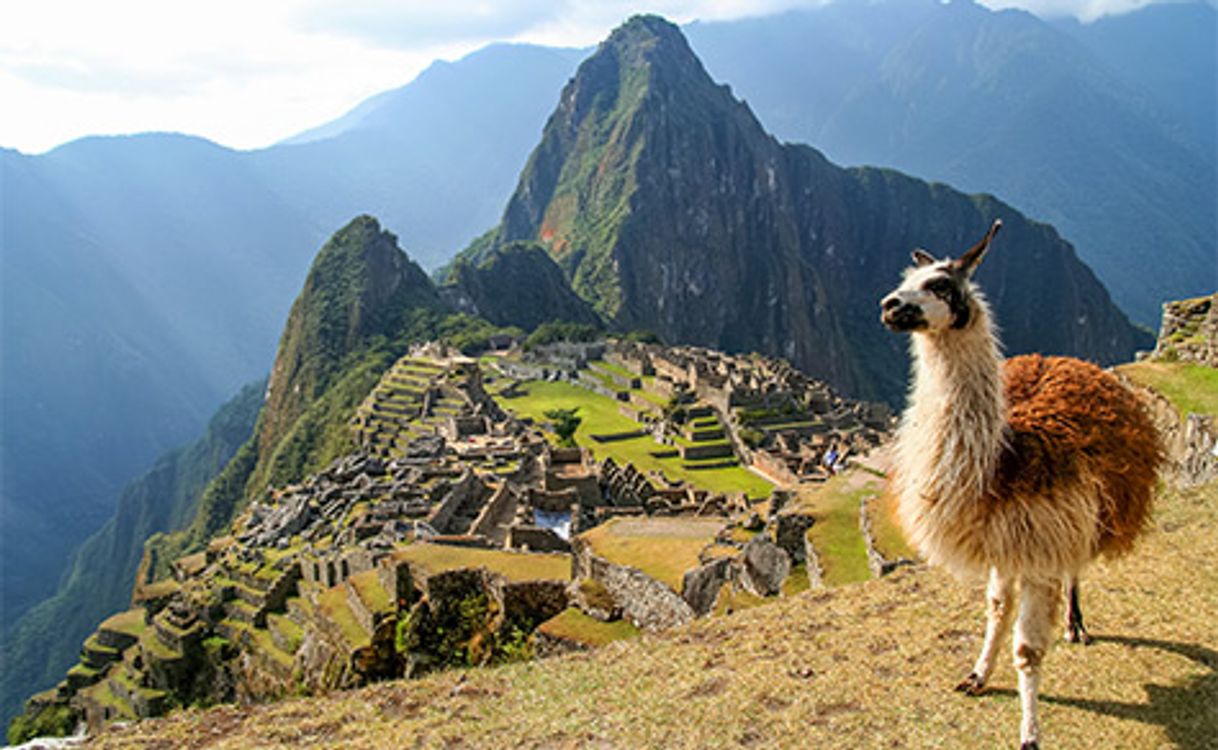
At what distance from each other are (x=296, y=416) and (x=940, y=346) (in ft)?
234

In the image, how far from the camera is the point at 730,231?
152 metres

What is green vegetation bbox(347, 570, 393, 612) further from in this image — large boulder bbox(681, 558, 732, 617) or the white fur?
the white fur

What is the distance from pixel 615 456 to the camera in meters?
34.0

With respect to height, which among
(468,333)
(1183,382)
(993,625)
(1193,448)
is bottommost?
(468,333)

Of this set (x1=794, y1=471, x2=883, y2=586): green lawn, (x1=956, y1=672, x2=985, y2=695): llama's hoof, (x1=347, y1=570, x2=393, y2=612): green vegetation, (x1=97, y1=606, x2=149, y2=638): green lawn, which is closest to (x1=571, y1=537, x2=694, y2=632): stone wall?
(x1=794, y1=471, x2=883, y2=586): green lawn

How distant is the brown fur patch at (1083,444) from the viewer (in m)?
4.06

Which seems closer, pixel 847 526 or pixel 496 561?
pixel 847 526

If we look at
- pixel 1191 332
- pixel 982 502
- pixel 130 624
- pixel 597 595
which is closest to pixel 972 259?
pixel 982 502

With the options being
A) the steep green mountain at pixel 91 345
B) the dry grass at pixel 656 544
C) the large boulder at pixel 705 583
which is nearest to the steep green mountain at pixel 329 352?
the steep green mountain at pixel 91 345

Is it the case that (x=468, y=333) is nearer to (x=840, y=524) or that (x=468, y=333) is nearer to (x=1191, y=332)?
(x=1191, y=332)

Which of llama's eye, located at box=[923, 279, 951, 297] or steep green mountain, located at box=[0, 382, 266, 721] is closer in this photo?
llama's eye, located at box=[923, 279, 951, 297]

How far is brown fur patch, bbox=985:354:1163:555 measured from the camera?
160 inches

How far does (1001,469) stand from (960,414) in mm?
333

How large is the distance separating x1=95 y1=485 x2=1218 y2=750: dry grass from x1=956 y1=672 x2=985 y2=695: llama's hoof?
0.05 m
